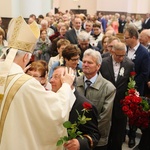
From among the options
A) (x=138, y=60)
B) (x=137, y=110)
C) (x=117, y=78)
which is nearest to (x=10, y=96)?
(x=137, y=110)

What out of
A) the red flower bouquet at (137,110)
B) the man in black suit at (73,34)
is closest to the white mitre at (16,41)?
the red flower bouquet at (137,110)

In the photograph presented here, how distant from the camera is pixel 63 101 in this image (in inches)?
94.3

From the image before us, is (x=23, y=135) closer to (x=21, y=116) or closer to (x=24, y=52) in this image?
(x=21, y=116)

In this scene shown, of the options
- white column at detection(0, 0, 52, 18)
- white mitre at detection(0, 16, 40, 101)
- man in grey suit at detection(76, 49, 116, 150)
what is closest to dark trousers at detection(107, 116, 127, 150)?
man in grey suit at detection(76, 49, 116, 150)

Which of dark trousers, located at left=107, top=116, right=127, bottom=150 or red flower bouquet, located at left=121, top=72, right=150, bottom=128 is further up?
red flower bouquet, located at left=121, top=72, right=150, bottom=128

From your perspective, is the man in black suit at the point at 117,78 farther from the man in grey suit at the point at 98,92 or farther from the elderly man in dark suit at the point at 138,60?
the man in grey suit at the point at 98,92

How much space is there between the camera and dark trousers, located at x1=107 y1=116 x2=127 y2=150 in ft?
14.6

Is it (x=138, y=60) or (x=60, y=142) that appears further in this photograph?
(x=138, y=60)

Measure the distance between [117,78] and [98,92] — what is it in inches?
37.4

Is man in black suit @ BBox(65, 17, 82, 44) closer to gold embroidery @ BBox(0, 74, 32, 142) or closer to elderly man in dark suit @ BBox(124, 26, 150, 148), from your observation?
elderly man in dark suit @ BBox(124, 26, 150, 148)

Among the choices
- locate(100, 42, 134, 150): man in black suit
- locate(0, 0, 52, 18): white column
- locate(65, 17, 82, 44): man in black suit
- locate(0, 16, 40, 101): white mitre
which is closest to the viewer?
locate(0, 16, 40, 101): white mitre

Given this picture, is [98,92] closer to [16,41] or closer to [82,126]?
[82,126]

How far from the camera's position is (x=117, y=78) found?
440 cm

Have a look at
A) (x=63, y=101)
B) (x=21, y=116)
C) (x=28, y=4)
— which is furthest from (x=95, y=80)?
(x=28, y=4)
